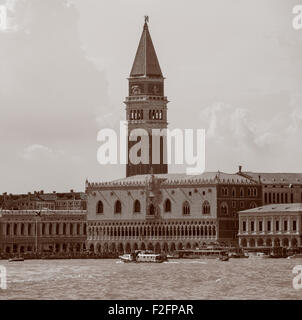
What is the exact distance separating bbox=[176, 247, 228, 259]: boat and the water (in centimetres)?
1864

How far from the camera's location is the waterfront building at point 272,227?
19250 cm

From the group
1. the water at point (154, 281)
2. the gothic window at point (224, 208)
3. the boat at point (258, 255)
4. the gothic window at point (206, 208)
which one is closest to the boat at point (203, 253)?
the boat at point (258, 255)

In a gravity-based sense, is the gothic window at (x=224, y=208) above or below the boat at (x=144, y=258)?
above

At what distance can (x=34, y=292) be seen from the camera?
351ft

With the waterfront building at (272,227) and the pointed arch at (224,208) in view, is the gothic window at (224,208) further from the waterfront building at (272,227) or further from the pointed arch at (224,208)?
the waterfront building at (272,227)

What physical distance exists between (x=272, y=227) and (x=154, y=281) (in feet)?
238

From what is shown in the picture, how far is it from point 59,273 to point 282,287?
94.2 feet

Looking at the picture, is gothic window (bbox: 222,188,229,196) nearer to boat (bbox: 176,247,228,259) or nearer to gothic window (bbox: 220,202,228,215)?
gothic window (bbox: 220,202,228,215)

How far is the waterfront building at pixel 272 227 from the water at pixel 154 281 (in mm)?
30031

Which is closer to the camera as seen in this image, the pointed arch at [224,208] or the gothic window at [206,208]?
the gothic window at [206,208]
